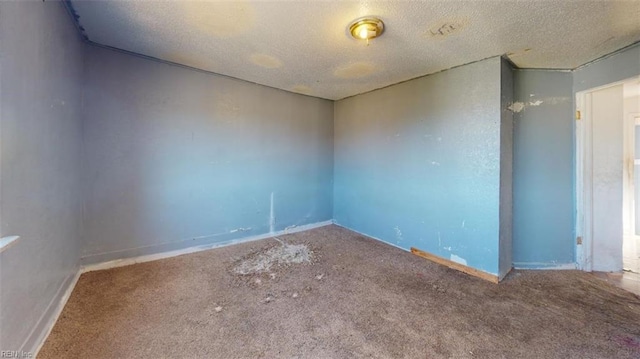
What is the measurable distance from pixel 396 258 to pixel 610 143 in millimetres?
2481

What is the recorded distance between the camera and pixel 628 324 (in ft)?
5.41

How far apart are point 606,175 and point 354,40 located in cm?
294

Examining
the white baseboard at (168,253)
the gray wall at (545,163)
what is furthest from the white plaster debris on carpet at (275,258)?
the gray wall at (545,163)

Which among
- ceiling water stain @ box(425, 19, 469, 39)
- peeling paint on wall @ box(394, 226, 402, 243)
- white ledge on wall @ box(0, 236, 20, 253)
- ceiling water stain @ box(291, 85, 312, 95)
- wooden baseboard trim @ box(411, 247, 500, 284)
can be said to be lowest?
wooden baseboard trim @ box(411, 247, 500, 284)

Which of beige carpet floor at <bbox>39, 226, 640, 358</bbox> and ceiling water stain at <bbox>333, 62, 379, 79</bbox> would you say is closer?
beige carpet floor at <bbox>39, 226, 640, 358</bbox>

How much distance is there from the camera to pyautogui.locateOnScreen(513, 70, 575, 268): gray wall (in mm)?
2518

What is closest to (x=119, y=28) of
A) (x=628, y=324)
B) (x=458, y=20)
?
(x=458, y=20)

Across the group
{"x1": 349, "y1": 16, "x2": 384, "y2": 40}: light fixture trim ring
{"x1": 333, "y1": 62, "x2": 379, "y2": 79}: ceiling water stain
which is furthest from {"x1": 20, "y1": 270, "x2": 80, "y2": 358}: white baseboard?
{"x1": 333, "y1": 62, "x2": 379, "y2": 79}: ceiling water stain

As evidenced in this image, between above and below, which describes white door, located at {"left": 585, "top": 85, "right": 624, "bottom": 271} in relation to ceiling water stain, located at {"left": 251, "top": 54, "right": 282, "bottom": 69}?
below

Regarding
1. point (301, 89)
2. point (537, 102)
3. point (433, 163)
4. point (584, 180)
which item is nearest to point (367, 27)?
point (433, 163)

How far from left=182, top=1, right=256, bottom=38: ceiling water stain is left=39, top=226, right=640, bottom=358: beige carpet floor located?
2.19m

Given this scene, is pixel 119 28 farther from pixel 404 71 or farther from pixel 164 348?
pixel 404 71

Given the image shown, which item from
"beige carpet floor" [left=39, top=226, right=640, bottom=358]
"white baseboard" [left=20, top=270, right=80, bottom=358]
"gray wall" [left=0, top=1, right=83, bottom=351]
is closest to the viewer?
"gray wall" [left=0, top=1, right=83, bottom=351]

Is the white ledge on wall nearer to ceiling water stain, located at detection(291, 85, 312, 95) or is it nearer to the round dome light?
the round dome light
